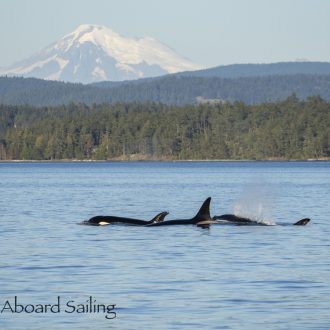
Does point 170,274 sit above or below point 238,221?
below

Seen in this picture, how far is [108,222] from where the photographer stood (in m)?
44.9

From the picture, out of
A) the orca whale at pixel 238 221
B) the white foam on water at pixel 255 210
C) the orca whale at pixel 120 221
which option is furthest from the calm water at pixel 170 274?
the white foam on water at pixel 255 210

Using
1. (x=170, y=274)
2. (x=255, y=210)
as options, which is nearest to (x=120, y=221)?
(x=170, y=274)

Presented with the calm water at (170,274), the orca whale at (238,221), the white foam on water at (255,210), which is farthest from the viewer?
the white foam on water at (255,210)

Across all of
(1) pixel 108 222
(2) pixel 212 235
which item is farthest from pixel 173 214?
(2) pixel 212 235

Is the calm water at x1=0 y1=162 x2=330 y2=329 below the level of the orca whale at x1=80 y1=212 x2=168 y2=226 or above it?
below

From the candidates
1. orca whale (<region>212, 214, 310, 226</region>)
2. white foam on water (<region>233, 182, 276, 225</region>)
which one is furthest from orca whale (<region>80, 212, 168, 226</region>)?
white foam on water (<region>233, 182, 276, 225</region>)

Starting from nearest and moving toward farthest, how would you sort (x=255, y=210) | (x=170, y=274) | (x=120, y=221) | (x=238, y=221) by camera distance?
(x=170, y=274), (x=120, y=221), (x=238, y=221), (x=255, y=210)

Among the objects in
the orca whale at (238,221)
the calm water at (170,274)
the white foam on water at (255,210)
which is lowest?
the white foam on water at (255,210)

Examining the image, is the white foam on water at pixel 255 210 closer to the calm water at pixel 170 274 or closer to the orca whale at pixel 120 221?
the calm water at pixel 170 274

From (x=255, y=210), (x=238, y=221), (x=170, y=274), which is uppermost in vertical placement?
(x=238, y=221)

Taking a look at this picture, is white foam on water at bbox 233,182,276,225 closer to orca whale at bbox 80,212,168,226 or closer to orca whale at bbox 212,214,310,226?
orca whale at bbox 212,214,310,226

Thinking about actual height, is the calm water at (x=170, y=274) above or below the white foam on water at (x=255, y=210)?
above

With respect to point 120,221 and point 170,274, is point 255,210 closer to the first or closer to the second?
point 120,221
